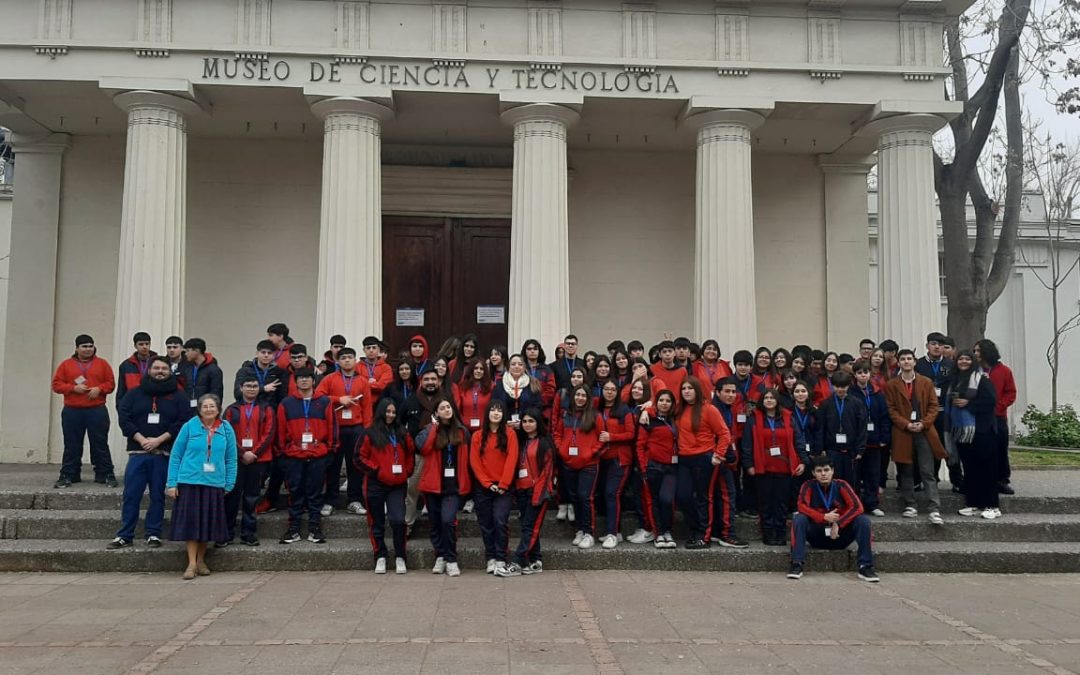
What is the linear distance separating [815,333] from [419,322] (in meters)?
7.43

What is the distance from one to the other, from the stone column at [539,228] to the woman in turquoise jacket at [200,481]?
4.69m

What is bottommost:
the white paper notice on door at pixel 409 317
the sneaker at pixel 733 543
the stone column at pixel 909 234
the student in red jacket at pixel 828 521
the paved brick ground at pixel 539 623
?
the paved brick ground at pixel 539 623

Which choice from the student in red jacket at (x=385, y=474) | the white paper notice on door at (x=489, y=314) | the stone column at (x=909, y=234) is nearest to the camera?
the student in red jacket at (x=385, y=474)

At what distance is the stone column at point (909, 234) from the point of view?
39.9 feet

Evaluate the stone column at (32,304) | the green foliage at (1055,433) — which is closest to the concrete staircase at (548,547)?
the stone column at (32,304)

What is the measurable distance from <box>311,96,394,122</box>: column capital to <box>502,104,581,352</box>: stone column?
1892 millimetres

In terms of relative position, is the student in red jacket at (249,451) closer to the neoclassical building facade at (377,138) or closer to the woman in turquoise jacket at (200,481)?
the woman in turquoise jacket at (200,481)

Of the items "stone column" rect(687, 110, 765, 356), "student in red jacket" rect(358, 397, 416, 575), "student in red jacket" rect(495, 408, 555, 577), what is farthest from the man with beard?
"stone column" rect(687, 110, 765, 356)

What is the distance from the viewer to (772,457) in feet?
29.3

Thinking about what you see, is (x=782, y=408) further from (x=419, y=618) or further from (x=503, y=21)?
(x=503, y=21)

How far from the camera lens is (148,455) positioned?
8.70 m

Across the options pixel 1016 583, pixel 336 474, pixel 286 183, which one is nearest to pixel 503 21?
pixel 286 183

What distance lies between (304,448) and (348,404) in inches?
30.0

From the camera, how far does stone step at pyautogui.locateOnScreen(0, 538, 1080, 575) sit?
8.44m
